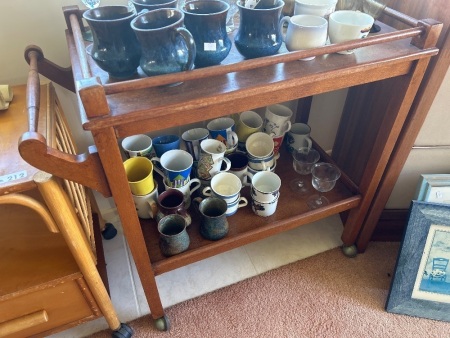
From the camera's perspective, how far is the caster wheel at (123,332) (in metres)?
1.02

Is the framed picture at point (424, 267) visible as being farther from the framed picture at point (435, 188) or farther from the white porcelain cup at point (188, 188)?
the white porcelain cup at point (188, 188)

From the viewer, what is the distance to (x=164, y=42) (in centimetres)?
64

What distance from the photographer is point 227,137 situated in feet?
3.58

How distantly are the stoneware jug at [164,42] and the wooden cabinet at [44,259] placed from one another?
0.29m

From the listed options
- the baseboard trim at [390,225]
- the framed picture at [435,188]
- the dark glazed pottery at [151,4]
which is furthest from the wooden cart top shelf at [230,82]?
the baseboard trim at [390,225]

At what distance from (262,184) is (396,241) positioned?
59 centimetres

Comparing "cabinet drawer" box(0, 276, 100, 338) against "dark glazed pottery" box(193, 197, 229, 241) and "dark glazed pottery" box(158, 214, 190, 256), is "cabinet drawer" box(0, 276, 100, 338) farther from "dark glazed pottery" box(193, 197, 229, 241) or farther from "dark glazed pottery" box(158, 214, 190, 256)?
"dark glazed pottery" box(193, 197, 229, 241)

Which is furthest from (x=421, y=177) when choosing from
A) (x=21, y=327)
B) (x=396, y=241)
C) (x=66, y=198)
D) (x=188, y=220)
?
(x=21, y=327)

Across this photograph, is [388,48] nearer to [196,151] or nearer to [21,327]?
[196,151]

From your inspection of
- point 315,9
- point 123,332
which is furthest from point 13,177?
point 315,9

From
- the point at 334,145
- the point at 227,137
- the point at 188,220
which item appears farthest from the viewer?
the point at 334,145

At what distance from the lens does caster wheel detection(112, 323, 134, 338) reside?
1024mm

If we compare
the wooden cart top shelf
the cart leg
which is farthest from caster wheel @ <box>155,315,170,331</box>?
the wooden cart top shelf

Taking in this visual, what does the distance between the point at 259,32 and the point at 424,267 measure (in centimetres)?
83
